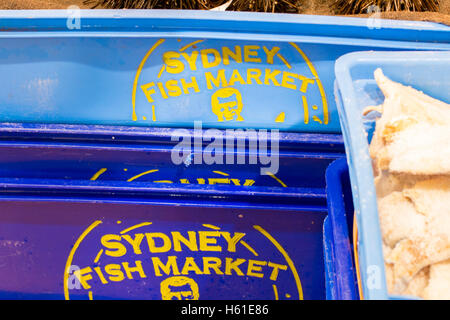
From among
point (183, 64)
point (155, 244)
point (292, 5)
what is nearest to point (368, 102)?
point (183, 64)

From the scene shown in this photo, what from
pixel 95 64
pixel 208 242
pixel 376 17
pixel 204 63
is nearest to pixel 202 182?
pixel 208 242

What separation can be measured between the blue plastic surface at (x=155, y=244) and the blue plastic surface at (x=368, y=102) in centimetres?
51

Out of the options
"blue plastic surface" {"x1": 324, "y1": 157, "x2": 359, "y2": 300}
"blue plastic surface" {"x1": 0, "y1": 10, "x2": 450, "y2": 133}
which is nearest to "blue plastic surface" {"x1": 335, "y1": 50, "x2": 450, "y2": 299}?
"blue plastic surface" {"x1": 324, "y1": 157, "x2": 359, "y2": 300}

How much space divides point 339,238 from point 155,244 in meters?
0.73

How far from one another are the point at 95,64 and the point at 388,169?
898 millimetres

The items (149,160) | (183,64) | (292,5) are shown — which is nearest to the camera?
(183,64)

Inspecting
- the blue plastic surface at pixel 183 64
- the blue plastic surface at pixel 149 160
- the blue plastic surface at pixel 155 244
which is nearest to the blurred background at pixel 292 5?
the blue plastic surface at pixel 183 64

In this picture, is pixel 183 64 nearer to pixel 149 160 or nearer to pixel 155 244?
pixel 149 160

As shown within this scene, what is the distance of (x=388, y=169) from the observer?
0.83 metres

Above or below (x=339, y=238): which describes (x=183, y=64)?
above

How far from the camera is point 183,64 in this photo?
1294 millimetres

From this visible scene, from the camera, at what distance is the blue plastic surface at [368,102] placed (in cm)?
71

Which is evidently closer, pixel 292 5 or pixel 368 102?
pixel 368 102

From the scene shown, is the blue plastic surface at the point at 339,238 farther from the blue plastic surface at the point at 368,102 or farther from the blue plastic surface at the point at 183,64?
the blue plastic surface at the point at 183,64
